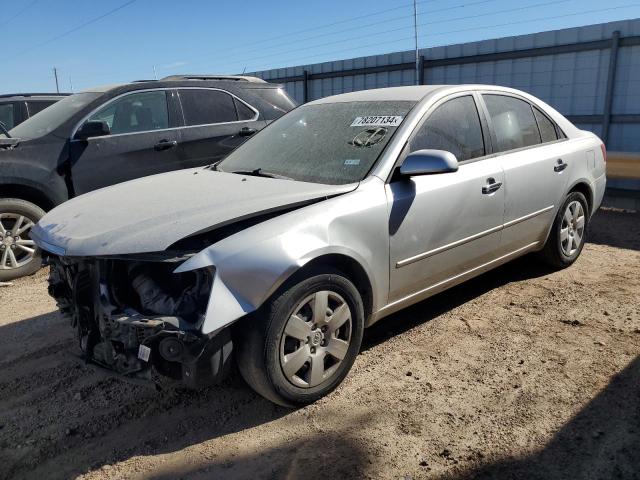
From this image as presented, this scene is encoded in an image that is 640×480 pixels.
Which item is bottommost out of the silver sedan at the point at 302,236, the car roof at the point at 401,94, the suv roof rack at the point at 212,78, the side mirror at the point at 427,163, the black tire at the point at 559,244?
the black tire at the point at 559,244

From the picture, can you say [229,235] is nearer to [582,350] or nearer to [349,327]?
[349,327]

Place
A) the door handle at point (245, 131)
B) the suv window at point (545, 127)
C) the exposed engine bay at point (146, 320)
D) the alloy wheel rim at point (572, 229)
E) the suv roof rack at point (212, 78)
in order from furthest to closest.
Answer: the suv roof rack at point (212, 78) < the door handle at point (245, 131) < the alloy wheel rim at point (572, 229) < the suv window at point (545, 127) < the exposed engine bay at point (146, 320)

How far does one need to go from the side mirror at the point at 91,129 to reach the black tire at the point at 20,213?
2.76 ft

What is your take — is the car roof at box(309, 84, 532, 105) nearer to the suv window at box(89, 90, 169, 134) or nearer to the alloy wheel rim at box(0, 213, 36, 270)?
the suv window at box(89, 90, 169, 134)

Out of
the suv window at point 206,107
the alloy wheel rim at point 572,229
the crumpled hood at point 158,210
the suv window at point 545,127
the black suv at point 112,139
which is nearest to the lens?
the crumpled hood at point 158,210

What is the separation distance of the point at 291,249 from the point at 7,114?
7237 mm

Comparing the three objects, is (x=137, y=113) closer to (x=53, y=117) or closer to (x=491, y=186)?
(x=53, y=117)

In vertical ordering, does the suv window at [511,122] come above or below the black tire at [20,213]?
above

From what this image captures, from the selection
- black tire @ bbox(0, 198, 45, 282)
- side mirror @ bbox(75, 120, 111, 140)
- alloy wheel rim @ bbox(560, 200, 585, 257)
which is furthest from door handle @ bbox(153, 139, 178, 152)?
alloy wheel rim @ bbox(560, 200, 585, 257)

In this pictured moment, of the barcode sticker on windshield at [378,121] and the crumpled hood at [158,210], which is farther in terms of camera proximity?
the barcode sticker on windshield at [378,121]

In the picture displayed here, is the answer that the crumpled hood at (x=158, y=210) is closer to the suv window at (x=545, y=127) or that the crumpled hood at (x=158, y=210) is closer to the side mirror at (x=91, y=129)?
the side mirror at (x=91, y=129)

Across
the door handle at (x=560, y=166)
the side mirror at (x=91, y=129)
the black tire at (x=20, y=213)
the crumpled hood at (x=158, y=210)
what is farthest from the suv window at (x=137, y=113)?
the door handle at (x=560, y=166)

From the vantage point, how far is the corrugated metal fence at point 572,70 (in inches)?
317

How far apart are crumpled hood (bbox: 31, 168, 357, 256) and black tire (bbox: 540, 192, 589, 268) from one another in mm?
2475
